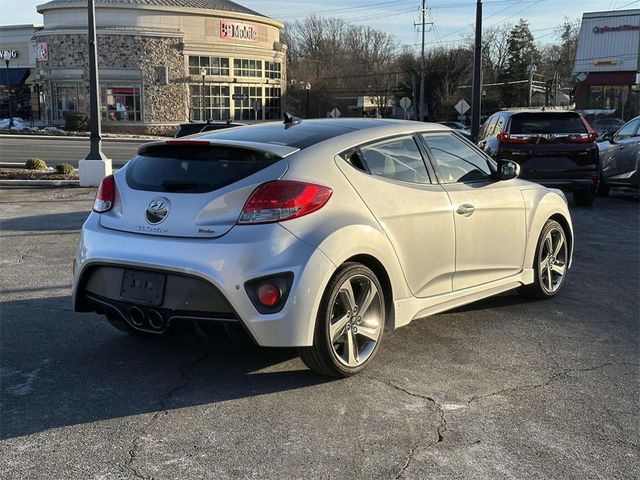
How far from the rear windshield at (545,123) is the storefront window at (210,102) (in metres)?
46.8

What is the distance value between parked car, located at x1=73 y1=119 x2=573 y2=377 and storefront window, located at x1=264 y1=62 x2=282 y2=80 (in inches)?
2319

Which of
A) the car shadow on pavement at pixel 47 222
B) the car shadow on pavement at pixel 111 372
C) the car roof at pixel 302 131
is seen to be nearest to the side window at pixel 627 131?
the car roof at pixel 302 131

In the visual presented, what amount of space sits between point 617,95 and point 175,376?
58.8m

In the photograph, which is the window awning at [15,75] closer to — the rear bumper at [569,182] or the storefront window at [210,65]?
the storefront window at [210,65]

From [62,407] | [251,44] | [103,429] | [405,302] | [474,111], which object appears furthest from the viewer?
[251,44]

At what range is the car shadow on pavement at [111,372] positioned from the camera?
3.76 meters

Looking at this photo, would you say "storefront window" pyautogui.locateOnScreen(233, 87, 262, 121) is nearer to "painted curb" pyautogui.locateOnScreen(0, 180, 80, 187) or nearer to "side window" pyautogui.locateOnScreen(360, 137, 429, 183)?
"painted curb" pyautogui.locateOnScreen(0, 180, 80, 187)

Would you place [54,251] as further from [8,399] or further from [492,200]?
[492,200]

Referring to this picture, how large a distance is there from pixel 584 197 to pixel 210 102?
48172 mm

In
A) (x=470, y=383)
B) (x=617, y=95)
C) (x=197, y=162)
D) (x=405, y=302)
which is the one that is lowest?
(x=470, y=383)

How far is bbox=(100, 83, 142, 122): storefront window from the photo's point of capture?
54.0 meters

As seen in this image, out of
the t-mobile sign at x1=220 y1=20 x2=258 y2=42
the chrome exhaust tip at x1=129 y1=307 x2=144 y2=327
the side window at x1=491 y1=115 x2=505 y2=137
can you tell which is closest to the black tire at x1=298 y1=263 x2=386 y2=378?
the chrome exhaust tip at x1=129 y1=307 x2=144 y2=327

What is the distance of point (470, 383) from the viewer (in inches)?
166

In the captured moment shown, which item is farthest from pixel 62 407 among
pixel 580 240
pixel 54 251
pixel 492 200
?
pixel 580 240
